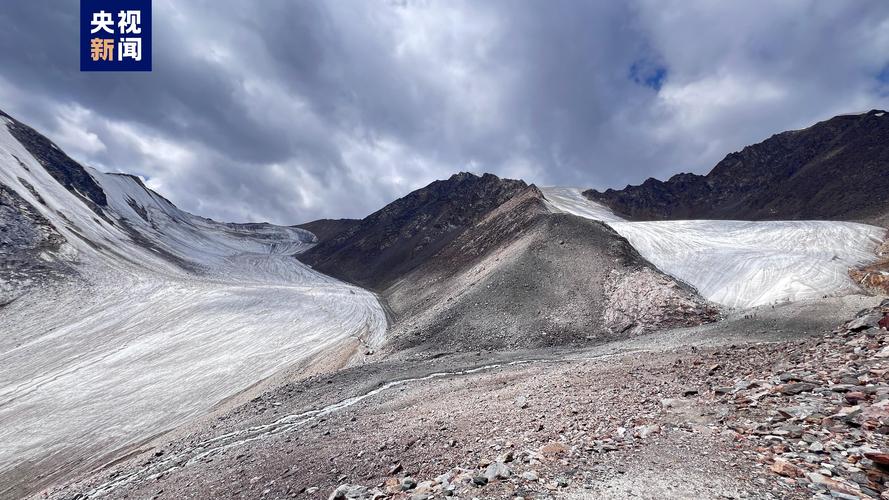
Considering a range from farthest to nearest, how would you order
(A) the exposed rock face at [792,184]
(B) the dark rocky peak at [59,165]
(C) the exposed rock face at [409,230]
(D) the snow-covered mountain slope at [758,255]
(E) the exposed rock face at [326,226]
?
(E) the exposed rock face at [326,226]
(C) the exposed rock face at [409,230]
(A) the exposed rock face at [792,184]
(B) the dark rocky peak at [59,165]
(D) the snow-covered mountain slope at [758,255]

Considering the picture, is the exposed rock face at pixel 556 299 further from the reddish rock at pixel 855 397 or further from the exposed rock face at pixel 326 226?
the exposed rock face at pixel 326 226

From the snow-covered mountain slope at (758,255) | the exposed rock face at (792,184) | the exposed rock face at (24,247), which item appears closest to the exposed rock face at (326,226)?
the exposed rock face at (792,184)

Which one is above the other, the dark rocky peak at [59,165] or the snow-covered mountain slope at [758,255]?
the dark rocky peak at [59,165]

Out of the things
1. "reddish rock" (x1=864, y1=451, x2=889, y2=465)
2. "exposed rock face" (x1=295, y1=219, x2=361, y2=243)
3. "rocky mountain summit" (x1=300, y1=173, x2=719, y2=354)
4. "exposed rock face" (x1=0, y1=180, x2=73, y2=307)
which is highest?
"exposed rock face" (x1=295, y1=219, x2=361, y2=243)

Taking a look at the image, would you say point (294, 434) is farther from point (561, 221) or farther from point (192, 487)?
point (561, 221)

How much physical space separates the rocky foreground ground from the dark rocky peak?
75077mm

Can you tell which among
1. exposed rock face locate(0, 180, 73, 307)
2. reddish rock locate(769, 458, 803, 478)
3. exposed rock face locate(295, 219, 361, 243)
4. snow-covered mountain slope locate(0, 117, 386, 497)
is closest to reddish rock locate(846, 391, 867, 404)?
reddish rock locate(769, 458, 803, 478)

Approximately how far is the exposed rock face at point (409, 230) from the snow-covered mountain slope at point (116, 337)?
21711mm

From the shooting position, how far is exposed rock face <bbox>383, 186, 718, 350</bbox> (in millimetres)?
24516

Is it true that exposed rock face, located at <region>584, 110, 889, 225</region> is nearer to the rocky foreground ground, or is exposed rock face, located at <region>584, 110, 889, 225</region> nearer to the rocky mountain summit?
the rocky mountain summit

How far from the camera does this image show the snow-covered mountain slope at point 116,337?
19922 mm

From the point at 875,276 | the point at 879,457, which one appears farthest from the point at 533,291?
the point at 875,276

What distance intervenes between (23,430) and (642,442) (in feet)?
93.5

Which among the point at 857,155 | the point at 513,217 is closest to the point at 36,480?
the point at 513,217
